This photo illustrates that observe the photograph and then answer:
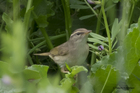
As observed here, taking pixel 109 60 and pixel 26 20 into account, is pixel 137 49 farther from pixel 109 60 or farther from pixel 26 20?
pixel 26 20

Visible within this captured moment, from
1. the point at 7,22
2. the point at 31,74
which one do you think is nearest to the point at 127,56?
the point at 31,74

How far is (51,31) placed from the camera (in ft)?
4.22

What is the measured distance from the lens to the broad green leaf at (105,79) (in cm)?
50

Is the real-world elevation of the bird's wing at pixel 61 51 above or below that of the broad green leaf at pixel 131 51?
below

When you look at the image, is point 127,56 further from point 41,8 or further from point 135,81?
point 41,8

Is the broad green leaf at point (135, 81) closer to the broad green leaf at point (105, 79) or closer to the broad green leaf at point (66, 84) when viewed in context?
the broad green leaf at point (105, 79)

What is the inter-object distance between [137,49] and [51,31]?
845 mm

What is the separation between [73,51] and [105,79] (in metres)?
0.52

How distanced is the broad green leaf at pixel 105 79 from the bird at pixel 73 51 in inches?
15.5

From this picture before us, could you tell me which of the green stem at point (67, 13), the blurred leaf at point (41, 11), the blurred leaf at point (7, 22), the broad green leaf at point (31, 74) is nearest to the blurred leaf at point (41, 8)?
the blurred leaf at point (41, 11)

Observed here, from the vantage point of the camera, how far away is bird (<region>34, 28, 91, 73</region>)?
973 millimetres

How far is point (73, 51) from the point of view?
1047 millimetres

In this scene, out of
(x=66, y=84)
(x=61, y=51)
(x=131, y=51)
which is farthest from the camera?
(x=61, y=51)

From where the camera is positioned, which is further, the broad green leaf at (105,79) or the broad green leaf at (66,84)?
the broad green leaf at (105,79)
